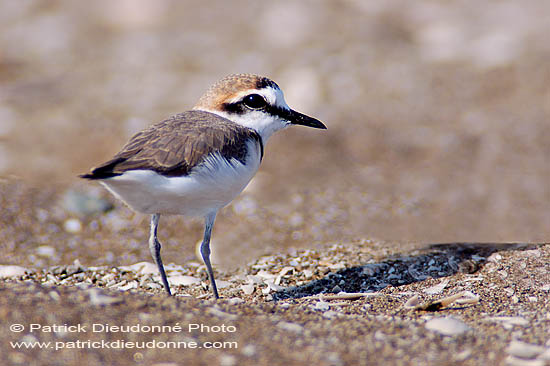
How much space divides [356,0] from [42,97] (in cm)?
553

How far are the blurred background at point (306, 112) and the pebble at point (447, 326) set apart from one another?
2.16 metres

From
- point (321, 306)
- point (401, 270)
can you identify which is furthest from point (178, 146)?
point (401, 270)

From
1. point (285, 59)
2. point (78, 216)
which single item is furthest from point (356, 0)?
point (78, 216)

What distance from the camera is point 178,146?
3.83 metres

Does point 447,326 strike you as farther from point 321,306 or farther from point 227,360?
point 227,360

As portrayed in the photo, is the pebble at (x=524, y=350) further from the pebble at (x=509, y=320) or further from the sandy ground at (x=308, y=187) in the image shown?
the pebble at (x=509, y=320)

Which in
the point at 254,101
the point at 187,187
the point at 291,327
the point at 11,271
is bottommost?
the point at 291,327

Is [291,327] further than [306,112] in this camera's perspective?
No

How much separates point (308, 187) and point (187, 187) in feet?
10.4

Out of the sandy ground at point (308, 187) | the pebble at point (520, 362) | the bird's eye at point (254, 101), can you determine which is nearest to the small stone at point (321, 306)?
the sandy ground at point (308, 187)

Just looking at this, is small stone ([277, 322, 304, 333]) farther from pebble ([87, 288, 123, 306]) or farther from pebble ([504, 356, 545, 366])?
pebble ([504, 356, 545, 366])

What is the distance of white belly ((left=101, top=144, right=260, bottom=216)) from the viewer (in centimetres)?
363

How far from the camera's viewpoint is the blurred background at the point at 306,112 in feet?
19.0

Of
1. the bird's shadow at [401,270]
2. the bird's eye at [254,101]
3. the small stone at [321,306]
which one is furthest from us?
the bird's eye at [254,101]
